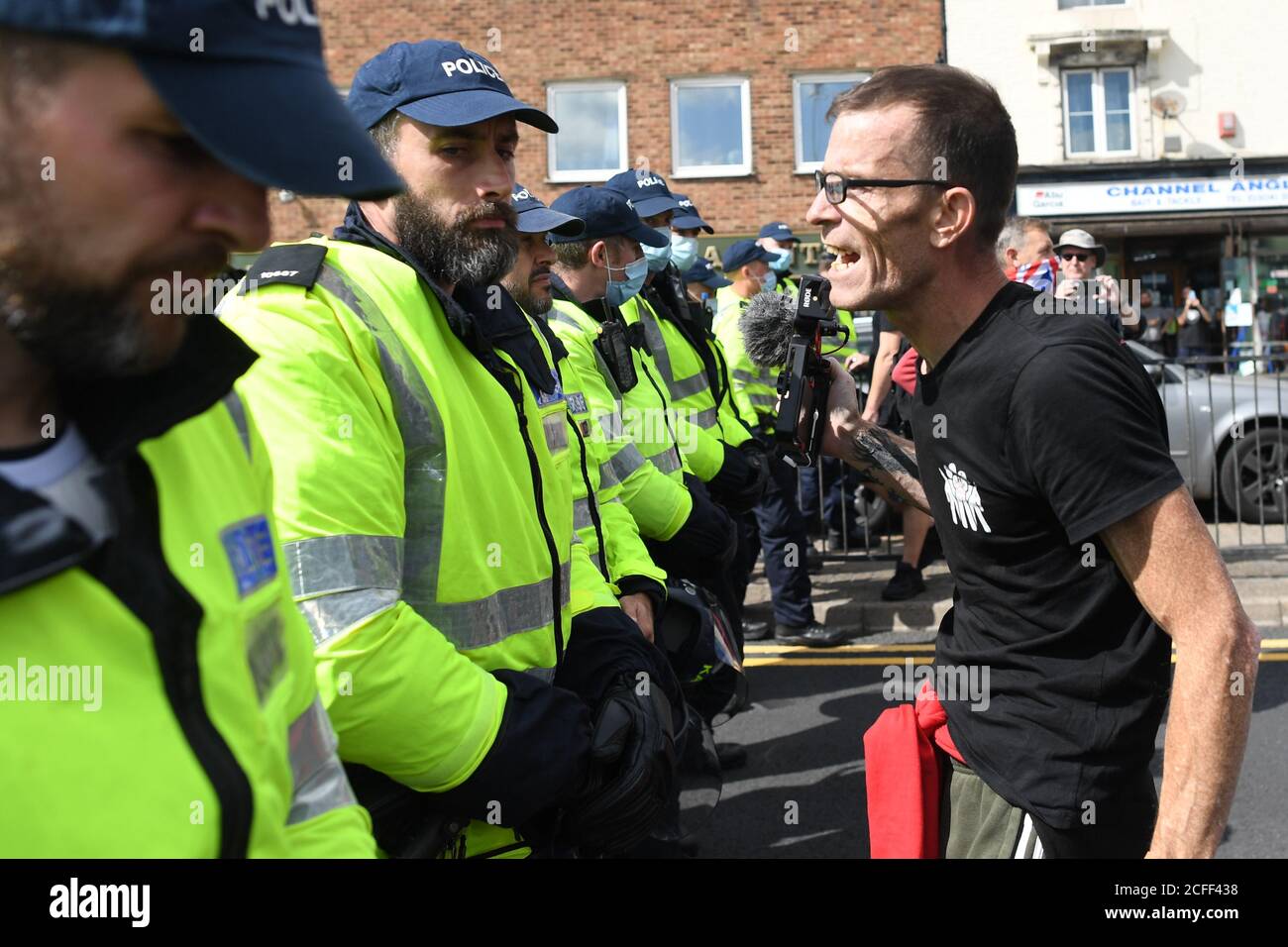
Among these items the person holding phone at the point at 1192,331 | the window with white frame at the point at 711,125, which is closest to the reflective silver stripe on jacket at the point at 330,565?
the window with white frame at the point at 711,125

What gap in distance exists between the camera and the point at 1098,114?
21297 millimetres

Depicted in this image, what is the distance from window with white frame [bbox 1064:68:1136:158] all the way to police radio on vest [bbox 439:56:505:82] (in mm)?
20957

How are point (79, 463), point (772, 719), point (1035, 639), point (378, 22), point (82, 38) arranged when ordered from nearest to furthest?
point (82, 38)
point (79, 463)
point (1035, 639)
point (772, 719)
point (378, 22)

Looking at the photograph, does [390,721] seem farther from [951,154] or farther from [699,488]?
[699,488]

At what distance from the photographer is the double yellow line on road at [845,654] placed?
6723 mm

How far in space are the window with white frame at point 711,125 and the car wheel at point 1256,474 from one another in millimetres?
12224

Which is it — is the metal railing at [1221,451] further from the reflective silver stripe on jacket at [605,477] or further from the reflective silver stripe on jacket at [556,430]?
the reflective silver stripe on jacket at [556,430]

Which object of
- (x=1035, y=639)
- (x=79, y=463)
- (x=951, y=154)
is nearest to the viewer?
(x=79, y=463)

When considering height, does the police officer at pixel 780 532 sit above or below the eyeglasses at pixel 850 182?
below

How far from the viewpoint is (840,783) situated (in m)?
5.09

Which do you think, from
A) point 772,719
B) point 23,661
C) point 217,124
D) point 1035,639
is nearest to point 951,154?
point 1035,639

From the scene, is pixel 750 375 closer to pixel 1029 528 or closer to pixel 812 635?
pixel 812 635

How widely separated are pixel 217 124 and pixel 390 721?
1057 mm

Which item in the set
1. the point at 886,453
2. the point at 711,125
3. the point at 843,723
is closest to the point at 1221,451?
the point at 843,723
